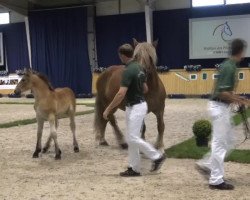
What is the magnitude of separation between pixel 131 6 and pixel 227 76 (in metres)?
24.4

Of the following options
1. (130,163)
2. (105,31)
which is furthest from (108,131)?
(105,31)

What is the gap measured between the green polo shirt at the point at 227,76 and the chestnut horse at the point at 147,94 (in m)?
1.61

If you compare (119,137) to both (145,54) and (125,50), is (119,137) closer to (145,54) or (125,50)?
(145,54)

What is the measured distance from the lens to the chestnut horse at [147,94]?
734 cm

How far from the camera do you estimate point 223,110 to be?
19.4ft

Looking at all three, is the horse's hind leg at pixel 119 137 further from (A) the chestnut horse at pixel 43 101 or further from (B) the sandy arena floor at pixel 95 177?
(A) the chestnut horse at pixel 43 101

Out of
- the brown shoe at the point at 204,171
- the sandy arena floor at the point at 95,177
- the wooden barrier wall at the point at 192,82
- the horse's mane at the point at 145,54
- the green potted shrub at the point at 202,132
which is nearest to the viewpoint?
the sandy arena floor at the point at 95,177

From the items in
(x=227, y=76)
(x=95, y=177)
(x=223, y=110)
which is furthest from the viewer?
(x=95, y=177)

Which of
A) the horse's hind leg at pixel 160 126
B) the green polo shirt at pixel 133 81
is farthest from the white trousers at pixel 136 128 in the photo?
the horse's hind leg at pixel 160 126

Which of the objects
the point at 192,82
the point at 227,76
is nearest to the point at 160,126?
the point at 227,76

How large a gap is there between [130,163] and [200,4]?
22066mm

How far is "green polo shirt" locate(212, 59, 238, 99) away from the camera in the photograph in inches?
228

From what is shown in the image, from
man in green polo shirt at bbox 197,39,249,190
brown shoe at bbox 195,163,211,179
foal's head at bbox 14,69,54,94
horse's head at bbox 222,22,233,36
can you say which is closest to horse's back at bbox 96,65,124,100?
foal's head at bbox 14,69,54,94

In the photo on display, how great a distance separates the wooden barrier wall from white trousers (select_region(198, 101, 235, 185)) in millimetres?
19286
